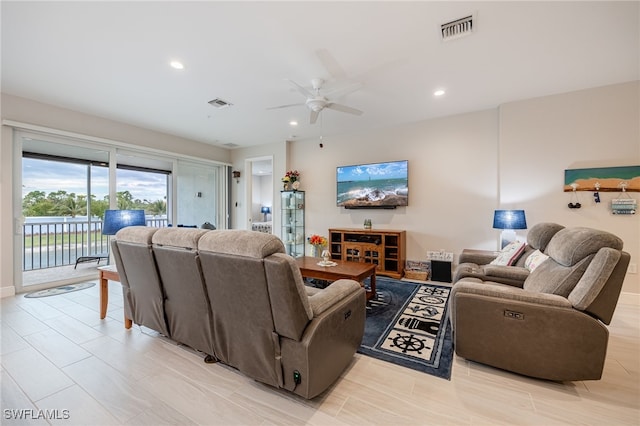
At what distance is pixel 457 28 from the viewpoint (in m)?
2.19

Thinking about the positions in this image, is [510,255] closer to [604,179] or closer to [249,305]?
[604,179]

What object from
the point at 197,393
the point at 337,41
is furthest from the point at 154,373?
the point at 337,41

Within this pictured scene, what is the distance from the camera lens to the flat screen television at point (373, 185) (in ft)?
15.4

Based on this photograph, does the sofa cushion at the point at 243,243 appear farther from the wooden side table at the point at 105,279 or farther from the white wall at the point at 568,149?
the white wall at the point at 568,149

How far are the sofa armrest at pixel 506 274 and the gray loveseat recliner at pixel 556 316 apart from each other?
54 centimetres

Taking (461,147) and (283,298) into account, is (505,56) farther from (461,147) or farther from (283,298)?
(283,298)

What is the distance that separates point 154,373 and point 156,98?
138 inches

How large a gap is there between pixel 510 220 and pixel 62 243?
8196 mm

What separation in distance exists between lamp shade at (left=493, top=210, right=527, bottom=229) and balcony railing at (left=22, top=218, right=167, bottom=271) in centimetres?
609

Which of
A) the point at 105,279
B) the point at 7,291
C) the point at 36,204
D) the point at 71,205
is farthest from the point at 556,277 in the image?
the point at 71,205

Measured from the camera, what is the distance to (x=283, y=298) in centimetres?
135

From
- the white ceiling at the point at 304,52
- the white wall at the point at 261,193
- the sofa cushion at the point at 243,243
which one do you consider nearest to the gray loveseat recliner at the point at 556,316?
the sofa cushion at the point at 243,243

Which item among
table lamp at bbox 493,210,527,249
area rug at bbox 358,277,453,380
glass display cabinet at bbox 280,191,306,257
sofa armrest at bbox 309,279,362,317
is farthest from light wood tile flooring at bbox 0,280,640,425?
glass display cabinet at bbox 280,191,306,257

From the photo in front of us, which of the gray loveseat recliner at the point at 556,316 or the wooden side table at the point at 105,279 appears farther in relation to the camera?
the wooden side table at the point at 105,279
